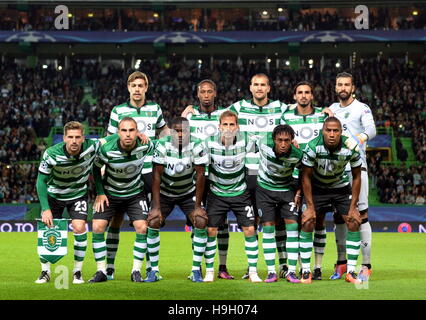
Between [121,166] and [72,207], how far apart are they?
0.81 meters

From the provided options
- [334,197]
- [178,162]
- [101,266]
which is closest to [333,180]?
[334,197]

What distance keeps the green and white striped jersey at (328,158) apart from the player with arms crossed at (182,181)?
4.29ft

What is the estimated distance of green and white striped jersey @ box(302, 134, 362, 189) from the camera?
10.0m

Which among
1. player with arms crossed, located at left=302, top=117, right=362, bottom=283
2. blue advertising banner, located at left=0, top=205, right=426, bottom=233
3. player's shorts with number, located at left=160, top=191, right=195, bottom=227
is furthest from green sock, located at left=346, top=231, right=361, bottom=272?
blue advertising banner, located at left=0, top=205, right=426, bottom=233

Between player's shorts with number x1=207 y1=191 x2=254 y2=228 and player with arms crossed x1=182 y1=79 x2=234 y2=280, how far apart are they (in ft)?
2.41

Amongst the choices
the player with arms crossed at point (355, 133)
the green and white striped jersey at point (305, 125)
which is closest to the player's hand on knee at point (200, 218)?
the green and white striped jersey at point (305, 125)

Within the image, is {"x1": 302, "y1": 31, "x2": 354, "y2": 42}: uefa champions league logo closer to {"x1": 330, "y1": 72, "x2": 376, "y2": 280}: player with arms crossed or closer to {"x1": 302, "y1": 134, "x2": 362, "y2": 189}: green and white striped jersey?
{"x1": 330, "y1": 72, "x2": 376, "y2": 280}: player with arms crossed

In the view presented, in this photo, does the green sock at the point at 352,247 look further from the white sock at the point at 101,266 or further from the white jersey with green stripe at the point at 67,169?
the white jersey with green stripe at the point at 67,169

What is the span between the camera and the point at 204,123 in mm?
11125

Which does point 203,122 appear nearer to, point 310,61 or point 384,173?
point 384,173

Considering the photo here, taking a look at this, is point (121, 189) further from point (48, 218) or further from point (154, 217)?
point (48, 218)

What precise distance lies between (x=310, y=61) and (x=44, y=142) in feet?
54.1

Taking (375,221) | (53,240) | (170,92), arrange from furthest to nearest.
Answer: (170,92), (375,221), (53,240)

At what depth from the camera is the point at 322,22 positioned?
1615 inches
